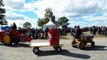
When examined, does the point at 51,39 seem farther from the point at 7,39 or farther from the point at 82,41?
the point at 7,39

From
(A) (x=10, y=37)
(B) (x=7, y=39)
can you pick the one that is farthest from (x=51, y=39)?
(B) (x=7, y=39)

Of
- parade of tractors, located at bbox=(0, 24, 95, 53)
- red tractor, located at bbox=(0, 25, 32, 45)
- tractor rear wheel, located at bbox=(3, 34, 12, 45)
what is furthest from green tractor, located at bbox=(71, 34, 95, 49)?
tractor rear wheel, located at bbox=(3, 34, 12, 45)

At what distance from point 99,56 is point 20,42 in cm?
1095

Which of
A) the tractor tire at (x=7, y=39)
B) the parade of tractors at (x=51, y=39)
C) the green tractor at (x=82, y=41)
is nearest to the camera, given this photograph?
the parade of tractors at (x=51, y=39)

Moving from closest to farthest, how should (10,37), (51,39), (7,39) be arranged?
(51,39), (10,37), (7,39)

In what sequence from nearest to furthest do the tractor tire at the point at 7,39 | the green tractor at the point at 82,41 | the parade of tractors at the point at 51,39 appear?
1. the parade of tractors at the point at 51,39
2. the green tractor at the point at 82,41
3. the tractor tire at the point at 7,39

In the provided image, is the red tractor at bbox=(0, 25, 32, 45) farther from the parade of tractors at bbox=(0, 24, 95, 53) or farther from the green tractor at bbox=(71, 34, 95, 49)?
the green tractor at bbox=(71, 34, 95, 49)

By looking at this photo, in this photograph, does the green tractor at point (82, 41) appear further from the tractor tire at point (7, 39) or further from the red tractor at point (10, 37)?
the tractor tire at point (7, 39)

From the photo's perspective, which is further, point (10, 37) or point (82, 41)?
point (10, 37)

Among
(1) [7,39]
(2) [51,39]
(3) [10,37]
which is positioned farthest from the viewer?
(1) [7,39]

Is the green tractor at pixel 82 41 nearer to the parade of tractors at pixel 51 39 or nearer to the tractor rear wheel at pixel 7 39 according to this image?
the parade of tractors at pixel 51 39

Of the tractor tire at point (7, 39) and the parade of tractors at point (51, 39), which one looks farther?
the tractor tire at point (7, 39)

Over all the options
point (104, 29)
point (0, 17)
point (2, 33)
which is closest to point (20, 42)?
point (2, 33)

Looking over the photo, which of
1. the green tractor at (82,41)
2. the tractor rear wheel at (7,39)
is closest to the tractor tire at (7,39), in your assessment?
the tractor rear wheel at (7,39)
